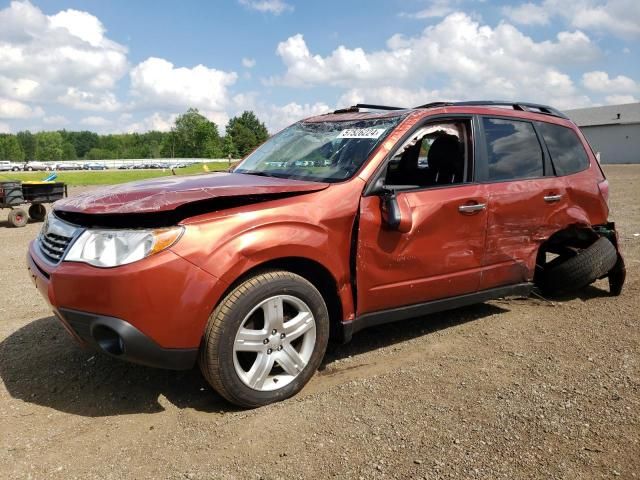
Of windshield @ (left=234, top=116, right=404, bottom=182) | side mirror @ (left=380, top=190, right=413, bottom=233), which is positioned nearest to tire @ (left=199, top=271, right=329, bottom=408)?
side mirror @ (left=380, top=190, right=413, bottom=233)

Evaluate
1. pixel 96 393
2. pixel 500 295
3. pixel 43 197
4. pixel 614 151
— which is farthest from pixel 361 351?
pixel 614 151

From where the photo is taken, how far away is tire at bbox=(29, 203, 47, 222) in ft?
42.5

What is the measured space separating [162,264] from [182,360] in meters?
0.55

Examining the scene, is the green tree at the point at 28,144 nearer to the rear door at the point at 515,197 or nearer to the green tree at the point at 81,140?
the green tree at the point at 81,140

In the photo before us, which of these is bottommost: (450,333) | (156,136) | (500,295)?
(450,333)

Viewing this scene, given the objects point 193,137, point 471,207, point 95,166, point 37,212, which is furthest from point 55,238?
point 193,137

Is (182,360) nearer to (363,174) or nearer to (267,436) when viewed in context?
(267,436)

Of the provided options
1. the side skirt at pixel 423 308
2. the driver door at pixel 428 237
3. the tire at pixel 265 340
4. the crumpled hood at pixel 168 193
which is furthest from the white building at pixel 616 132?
the tire at pixel 265 340

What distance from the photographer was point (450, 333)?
434 cm

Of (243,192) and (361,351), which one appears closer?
(243,192)

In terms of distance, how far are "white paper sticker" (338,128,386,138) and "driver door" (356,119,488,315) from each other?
0.21 metres

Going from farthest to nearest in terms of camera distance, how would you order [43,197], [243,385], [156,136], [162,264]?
[156,136]
[43,197]
[243,385]
[162,264]

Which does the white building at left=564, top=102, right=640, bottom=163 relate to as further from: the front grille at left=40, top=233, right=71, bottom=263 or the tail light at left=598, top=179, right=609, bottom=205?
the front grille at left=40, top=233, right=71, bottom=263

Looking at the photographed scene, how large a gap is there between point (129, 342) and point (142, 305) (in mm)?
215
